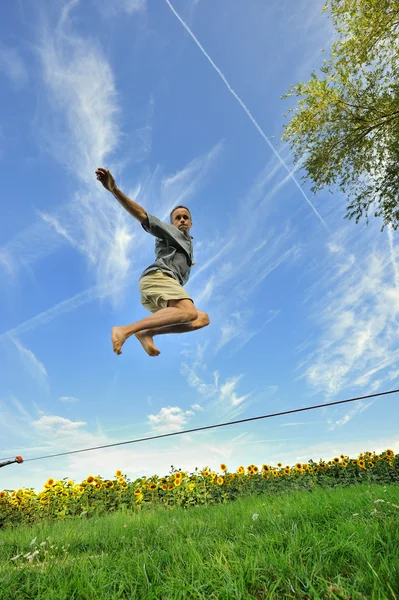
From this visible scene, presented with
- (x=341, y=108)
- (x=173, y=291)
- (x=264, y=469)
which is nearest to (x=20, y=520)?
(x=264, y=469)

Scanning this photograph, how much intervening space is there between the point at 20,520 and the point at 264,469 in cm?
381

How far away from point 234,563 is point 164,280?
2.26 meters

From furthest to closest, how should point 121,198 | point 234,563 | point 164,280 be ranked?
point 164,280 → point 121,198 → point 234,563

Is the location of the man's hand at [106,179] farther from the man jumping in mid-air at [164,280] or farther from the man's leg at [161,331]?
the man's leg at [161,331]

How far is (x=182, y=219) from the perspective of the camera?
4223mm

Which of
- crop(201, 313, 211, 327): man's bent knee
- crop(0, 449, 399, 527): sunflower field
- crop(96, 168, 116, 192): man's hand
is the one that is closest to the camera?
crop(96, 168, 116, 192): man's hand

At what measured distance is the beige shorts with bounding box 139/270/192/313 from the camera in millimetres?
3691

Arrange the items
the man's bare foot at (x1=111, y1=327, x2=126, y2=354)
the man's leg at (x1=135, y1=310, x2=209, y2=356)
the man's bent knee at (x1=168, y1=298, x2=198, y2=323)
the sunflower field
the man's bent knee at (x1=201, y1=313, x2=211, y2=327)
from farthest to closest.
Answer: the sunflower field → the man's bent knee at (x1=201, y1=313, x2=211, y2=327) → the man's leg at (x1=135, y1=310, x2=209, y2=356) → the man's bent knee at (x1=168, y1=298, x2=198, y2=323) → the man's bare foot at (x1=111, y1=327, x2=126, y2=354)

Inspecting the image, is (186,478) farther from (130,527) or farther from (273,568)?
(273,568)

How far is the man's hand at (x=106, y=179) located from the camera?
330 centimetres

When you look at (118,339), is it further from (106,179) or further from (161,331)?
(106,179)

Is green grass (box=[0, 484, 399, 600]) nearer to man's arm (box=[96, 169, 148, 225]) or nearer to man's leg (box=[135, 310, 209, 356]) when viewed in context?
man's leg (box=[135, 310, 209, 356])

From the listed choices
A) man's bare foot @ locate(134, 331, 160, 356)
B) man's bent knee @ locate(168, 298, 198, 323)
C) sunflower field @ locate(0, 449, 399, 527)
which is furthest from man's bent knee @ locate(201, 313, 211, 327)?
sunflower field @ locate(0, 449, 399, 527)

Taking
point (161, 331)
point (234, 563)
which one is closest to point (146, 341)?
point (161, 331)
